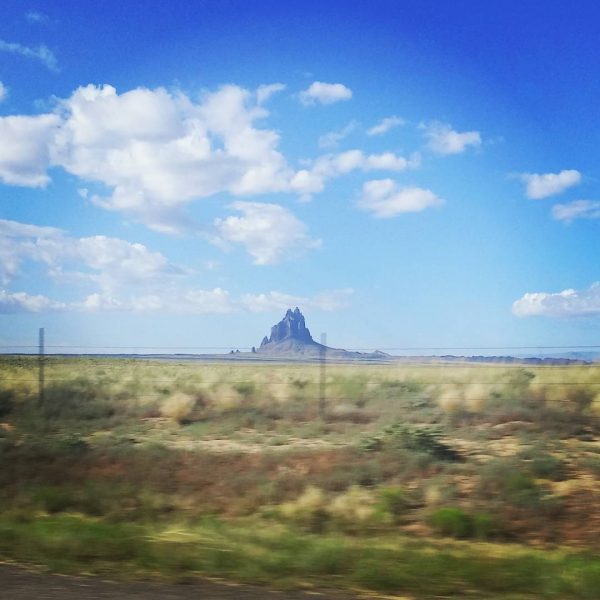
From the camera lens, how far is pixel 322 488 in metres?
14.5

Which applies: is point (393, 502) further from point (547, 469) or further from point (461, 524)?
point (547, 469)

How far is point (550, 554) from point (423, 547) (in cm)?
169

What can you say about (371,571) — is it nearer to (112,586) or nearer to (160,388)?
(112,586)

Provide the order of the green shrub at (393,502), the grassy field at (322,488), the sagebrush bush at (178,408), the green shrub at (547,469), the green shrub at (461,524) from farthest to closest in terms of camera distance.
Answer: the sagebrush bush at (178,408) → the green shrub at (547,469) → the green shrub at (393,502) → the green shrub at (461,524) → the grassy field at (322,488)

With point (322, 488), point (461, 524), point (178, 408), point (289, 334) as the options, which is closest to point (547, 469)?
point (461, 524)

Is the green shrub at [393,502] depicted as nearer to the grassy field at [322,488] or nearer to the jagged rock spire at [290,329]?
the grassy field at [322,488]

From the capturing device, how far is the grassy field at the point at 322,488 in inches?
360

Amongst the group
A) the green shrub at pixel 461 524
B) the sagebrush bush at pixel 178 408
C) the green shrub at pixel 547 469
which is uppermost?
the sagebrush bush at pixel 178 408

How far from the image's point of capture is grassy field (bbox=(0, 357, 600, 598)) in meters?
9.16

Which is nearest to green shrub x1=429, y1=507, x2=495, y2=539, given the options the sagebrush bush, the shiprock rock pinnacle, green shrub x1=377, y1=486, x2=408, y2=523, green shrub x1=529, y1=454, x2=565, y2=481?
green shrub x1=377, y1=486, x2=408, y2=523

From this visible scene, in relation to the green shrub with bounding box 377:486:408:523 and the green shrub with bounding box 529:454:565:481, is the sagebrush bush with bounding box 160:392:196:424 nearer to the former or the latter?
the green shrub with bounding box 377:486:408:523

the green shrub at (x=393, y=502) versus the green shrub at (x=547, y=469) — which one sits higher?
the green shrub at (x=547, y=469)

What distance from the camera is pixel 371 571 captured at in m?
8.66

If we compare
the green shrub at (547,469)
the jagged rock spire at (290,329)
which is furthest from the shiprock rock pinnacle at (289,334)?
the green shrub at (547,469)
